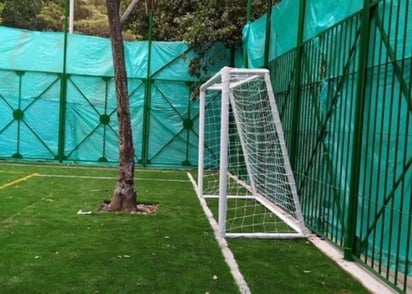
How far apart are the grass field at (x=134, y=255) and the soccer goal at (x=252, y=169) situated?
20.5 inches

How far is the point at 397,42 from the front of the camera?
196 inches

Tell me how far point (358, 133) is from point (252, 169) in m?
5.12

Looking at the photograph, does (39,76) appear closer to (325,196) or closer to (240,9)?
(240,9)

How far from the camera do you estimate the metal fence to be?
15.6 ft

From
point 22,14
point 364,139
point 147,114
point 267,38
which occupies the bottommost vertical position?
point 364,139

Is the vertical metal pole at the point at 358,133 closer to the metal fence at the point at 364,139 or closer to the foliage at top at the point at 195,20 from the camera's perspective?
the metal fence at the point at 364,139

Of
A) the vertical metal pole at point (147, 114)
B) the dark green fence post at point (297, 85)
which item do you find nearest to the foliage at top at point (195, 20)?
the vertical metal pole at point (147, 114)

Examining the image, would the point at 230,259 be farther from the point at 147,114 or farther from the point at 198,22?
the point at 147,114

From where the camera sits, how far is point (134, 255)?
18.6 ft

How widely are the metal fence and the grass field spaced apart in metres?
0.44

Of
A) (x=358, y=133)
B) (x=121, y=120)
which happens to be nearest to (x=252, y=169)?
(x=121, y=120)

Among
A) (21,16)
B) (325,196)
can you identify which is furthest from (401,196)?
(21,16)

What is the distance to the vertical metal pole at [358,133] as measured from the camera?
18.3 feet

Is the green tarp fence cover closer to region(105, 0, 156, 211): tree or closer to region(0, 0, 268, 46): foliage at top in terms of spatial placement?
region(0, 0, 268, 46): foliage at top
